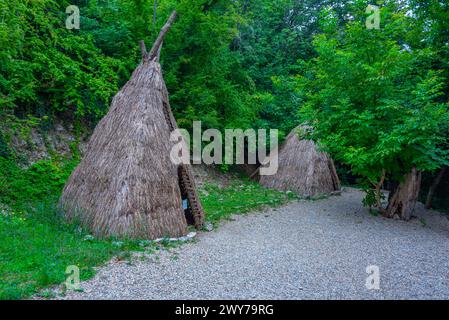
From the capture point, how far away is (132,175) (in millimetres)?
5312

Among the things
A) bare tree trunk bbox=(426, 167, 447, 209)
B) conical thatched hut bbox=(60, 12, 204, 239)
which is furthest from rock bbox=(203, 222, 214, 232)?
bare tree trunk bbox=(426, 167, 447, 209)

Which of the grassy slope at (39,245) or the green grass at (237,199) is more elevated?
the grassy slope at (39,245)

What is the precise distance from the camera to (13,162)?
23.2 ft

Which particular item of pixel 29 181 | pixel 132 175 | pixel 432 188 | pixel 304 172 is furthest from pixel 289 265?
pixel 432 188

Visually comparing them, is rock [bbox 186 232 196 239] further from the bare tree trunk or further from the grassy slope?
the bare tree trunk

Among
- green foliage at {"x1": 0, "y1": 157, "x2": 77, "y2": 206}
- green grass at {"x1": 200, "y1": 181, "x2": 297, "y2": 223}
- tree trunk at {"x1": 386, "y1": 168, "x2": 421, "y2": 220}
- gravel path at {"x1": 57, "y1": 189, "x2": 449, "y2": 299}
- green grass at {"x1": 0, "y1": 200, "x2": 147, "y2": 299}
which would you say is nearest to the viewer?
green grass at {"x1": 0, "y1": 200, "x2": 147, "y2": 299}

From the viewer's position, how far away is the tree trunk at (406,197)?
339 inches

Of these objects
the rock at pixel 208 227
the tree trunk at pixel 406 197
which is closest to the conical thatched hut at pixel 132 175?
the rock at pixel 208 227

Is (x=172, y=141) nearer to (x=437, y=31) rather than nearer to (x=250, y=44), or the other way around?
(x=437, y=31)

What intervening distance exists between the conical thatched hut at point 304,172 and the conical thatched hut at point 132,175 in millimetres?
6491

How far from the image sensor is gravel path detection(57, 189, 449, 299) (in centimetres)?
382

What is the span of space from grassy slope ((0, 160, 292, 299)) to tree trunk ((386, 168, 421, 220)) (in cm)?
476

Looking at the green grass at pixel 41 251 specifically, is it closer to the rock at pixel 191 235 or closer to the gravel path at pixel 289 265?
the gravel path at pixel 289 265
